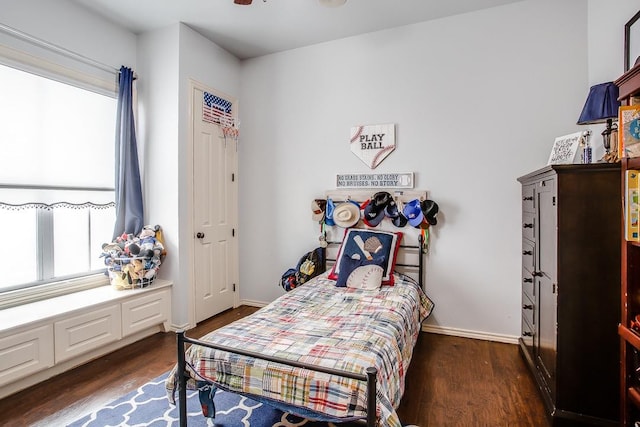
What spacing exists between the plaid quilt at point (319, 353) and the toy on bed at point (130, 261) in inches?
53.8

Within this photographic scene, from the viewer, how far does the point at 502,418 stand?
1911 millimetres

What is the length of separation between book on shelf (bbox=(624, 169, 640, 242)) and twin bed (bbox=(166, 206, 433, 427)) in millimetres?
1176

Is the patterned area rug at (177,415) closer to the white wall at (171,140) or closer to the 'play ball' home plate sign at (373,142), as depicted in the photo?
the white wall at (171,140)

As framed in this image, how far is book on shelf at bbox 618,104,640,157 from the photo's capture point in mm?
1400

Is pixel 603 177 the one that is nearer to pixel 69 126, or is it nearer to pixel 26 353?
pixel 26 353

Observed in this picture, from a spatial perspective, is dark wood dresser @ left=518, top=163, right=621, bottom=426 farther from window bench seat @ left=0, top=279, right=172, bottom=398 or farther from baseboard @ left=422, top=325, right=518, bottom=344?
window bench seat @ left=0, top=279, right=172, bottom=398

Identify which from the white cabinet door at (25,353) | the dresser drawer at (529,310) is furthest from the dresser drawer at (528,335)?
the white cabinet door at (25,353)

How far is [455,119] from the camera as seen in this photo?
3.08 metres

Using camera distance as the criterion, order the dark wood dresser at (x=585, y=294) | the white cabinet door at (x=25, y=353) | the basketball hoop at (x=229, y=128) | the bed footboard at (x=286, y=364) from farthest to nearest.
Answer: the basketball hoop at (x=229, y=128) → the white cabinet door at (x=25, y=353) → the dark wood dresser at (x=585, y=294) → the bed footboard at (x=286, y=364)

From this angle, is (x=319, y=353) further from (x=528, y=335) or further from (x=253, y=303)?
(x=253, y=303)

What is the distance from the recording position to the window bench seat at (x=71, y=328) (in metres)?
2.14

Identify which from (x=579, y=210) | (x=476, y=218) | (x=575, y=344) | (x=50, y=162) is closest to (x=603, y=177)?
(x=579, y=210)

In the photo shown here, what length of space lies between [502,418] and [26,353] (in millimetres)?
2965

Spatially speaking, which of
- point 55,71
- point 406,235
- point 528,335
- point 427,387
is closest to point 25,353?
point 55,71
